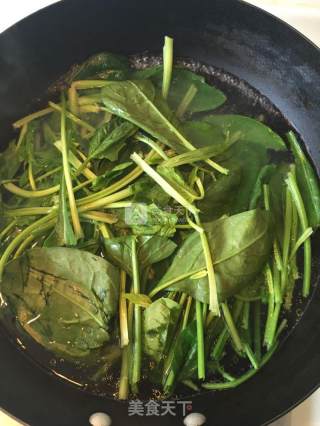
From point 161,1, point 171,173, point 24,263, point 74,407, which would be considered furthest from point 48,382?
point 161,1

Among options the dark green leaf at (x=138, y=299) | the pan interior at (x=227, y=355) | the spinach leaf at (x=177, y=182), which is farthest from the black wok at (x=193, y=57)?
the spinach leaf at (x=177, y=182)

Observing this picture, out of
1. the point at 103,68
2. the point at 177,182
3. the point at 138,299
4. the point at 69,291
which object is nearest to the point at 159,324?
the point at 138,299

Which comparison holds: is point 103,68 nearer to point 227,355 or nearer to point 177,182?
point 177,182

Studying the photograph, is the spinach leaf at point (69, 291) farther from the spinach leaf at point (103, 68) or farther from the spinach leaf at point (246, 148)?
the spinach leaf at point (103, 68)

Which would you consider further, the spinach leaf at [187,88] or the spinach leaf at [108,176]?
the spinach leaf at [187,88]

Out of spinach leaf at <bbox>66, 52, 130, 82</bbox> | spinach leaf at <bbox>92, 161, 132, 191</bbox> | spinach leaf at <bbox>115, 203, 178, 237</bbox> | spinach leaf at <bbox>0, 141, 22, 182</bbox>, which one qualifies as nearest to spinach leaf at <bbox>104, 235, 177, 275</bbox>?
spinach leaf at <bbox>115, 203, 178, 237</bbox>
